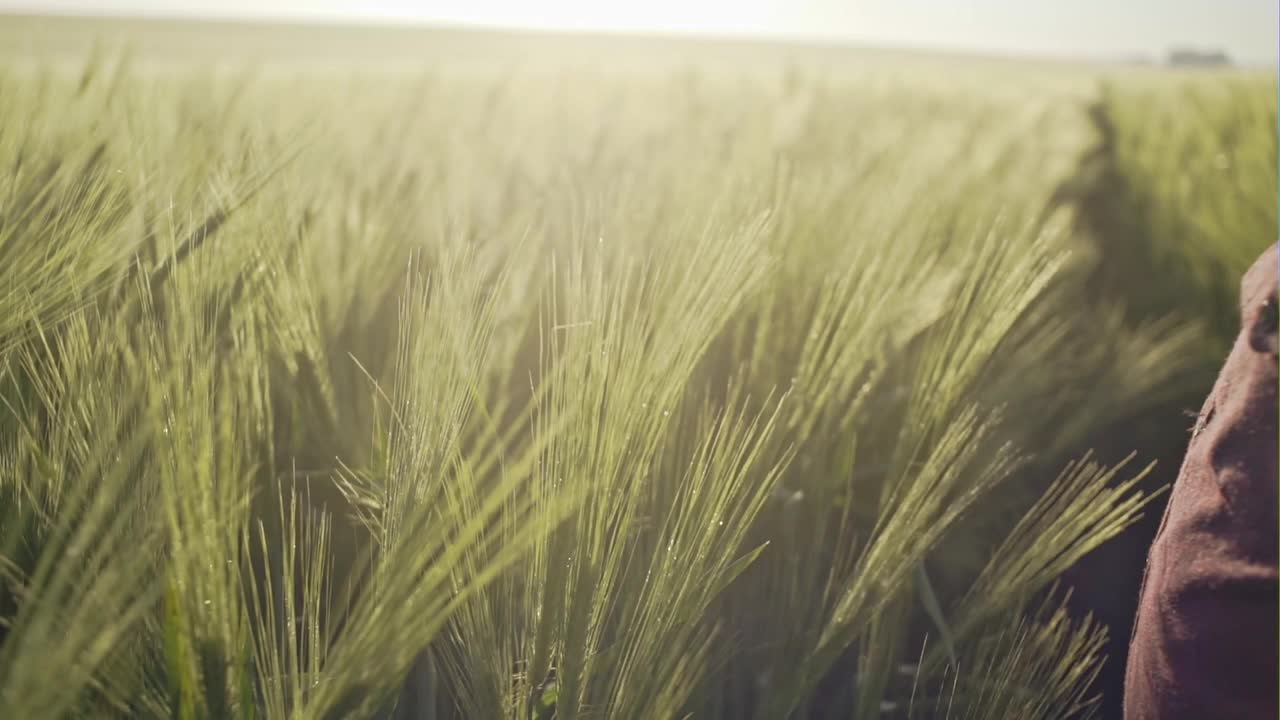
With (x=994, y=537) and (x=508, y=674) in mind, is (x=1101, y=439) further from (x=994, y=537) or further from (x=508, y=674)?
(x=508, y=674)

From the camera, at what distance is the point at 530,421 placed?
119cm

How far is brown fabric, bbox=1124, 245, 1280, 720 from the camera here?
0.72 metres

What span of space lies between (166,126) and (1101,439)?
1331 mm

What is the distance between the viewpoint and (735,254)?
0.78 metres

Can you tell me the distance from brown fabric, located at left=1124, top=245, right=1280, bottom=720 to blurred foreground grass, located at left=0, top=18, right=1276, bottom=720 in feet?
0.28

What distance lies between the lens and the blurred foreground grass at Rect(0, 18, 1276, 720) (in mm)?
639

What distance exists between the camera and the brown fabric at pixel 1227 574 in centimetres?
72

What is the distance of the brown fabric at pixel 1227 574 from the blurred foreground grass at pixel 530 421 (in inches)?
3.3

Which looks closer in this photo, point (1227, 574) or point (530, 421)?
point (1227, 574)

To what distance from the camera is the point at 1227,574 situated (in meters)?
0.73

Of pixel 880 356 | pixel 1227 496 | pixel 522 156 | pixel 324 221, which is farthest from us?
pixel 522 156

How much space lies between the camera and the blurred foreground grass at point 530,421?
2.10 feet

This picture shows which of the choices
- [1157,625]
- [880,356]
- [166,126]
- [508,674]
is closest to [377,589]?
[508,674]

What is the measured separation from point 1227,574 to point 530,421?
0.67 meters
